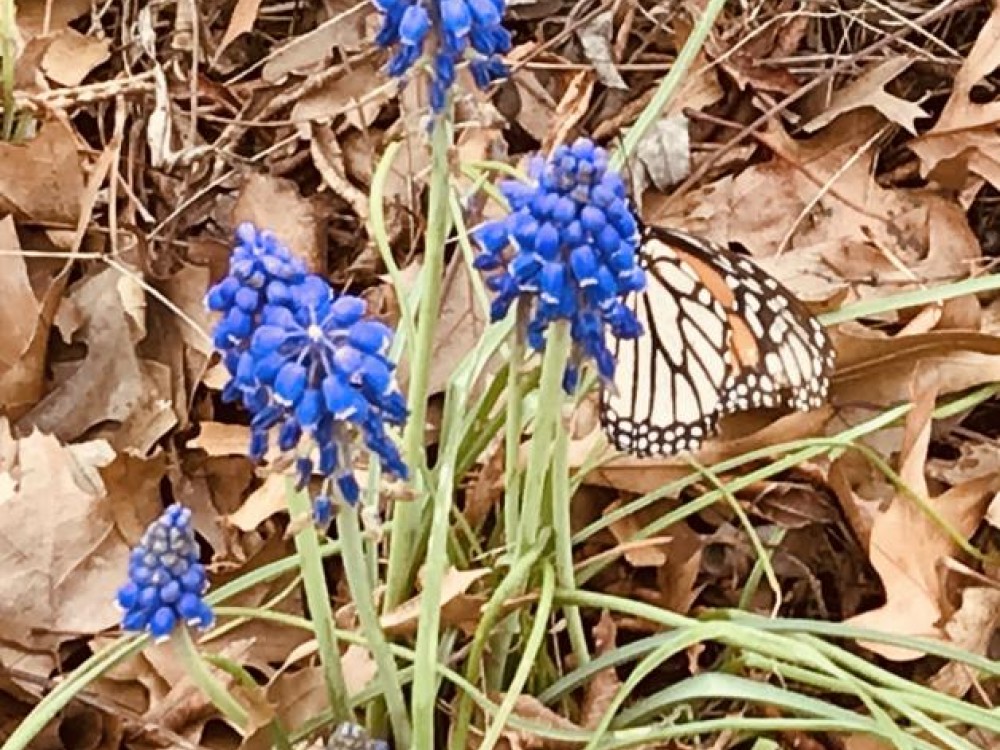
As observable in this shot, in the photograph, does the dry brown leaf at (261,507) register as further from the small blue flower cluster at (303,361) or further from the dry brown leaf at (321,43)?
the dry brown leaf at (321,43)

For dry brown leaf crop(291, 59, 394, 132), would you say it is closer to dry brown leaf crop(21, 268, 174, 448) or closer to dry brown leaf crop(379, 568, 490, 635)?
dry brown leaf crop(21, 268, 174, 448)

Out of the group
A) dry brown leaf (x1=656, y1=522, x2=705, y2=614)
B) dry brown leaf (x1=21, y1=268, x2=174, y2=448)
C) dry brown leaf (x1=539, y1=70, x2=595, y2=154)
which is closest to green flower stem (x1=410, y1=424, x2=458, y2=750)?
dry brown leaf (x1=656, y1=522, x2=705, y2=614)

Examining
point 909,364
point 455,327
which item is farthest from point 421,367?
point 909,364

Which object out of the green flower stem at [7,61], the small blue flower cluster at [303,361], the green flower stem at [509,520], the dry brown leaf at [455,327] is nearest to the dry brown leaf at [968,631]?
the green flower stem at [509,520]

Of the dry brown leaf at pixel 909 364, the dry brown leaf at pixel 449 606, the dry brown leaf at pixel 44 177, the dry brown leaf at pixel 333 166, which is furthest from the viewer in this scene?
the dry brown leaf at pixel 333 166

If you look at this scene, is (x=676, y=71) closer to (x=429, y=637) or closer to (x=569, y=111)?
(x=569, y=111)
